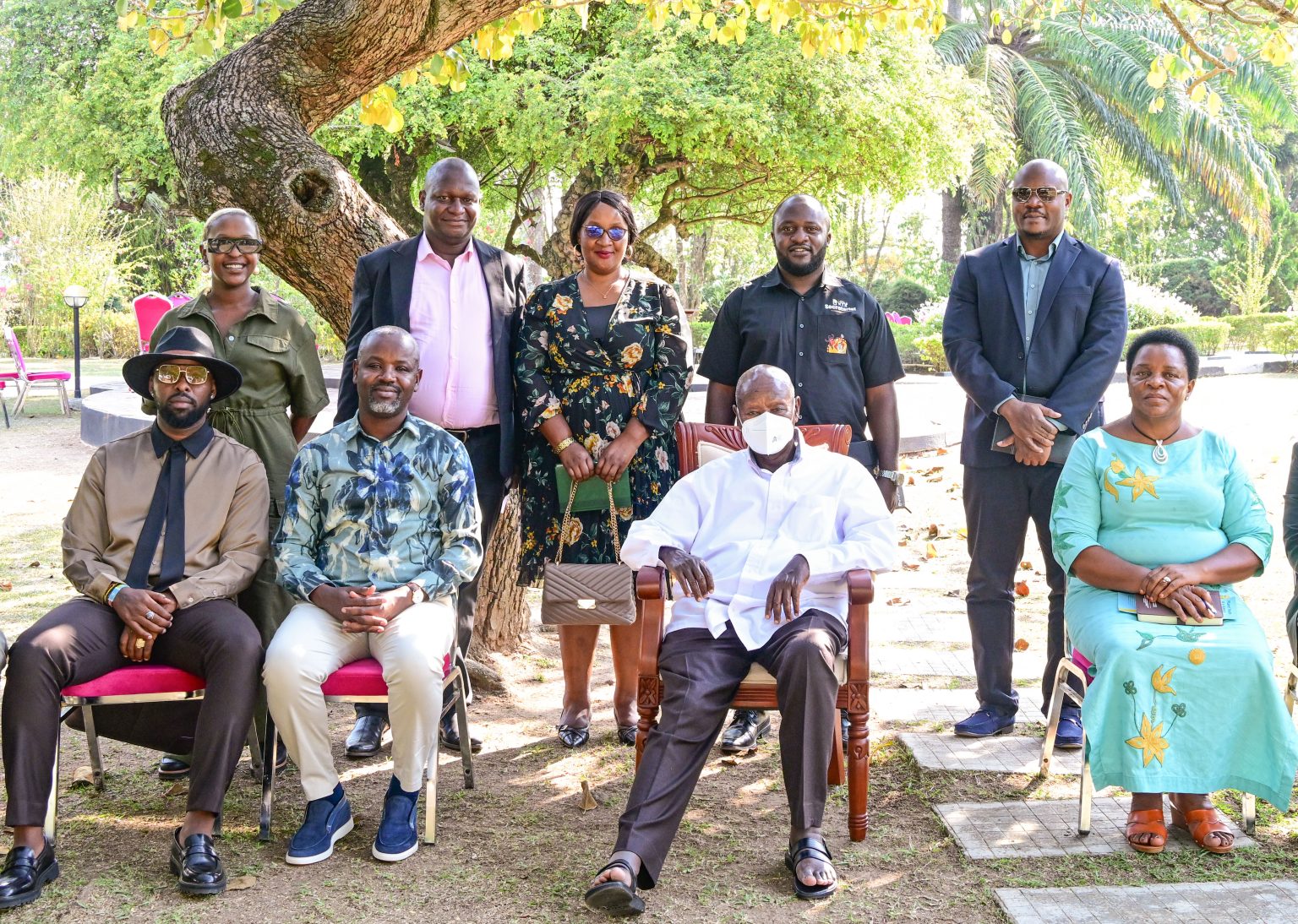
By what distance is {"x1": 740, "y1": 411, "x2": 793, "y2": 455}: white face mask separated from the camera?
4359 mm

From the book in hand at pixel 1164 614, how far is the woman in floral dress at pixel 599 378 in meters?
1.95

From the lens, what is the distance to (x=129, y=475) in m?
4.35

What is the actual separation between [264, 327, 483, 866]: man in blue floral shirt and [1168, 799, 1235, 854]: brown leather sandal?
2571 mm

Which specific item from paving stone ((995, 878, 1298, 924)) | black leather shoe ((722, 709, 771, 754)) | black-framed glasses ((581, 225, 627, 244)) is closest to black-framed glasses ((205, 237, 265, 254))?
black-framed glasses ((581, 225, 627, 244))

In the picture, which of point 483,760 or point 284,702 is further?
point 483,760

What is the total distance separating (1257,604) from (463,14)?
18.0 feet

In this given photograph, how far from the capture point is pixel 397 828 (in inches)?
162

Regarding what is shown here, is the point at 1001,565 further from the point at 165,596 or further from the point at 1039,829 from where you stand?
the point at 165,596

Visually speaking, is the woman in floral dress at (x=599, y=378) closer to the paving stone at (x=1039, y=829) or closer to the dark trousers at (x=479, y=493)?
the dark trousers at (x=479, y=493)

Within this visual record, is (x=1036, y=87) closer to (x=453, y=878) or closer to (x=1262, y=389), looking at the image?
(x=1262, y=389)

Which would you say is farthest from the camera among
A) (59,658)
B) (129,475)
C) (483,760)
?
(483,760)

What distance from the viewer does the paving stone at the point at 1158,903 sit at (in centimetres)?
351

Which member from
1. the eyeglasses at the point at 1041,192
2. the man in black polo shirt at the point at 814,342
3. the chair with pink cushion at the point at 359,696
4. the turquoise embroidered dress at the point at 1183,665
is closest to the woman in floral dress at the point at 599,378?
the man in black polo shirt at the point at 814,342

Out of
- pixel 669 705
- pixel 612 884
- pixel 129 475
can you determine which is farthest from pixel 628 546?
pixel 129 475
